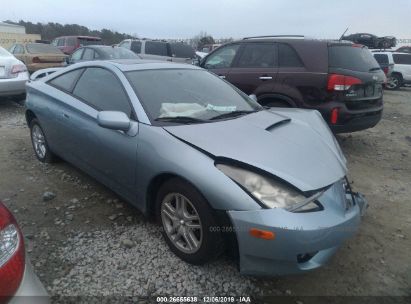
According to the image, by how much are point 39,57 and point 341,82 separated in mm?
10083

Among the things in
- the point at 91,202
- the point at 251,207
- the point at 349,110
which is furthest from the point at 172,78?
the point at 349,110

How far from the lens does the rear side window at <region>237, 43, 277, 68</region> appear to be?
5812 millimetres

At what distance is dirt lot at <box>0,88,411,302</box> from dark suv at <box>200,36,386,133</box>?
1.01 metres

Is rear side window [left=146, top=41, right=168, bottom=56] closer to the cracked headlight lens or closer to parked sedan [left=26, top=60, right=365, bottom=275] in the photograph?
parked sedan [left=26, top=60, right=365, bottom=275]

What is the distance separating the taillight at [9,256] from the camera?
149 cm

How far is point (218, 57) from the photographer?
660 centimetres

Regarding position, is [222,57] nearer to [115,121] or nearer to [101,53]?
[115,121]

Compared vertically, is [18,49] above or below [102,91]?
below

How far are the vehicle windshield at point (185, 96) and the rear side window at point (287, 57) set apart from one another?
77.5 inches

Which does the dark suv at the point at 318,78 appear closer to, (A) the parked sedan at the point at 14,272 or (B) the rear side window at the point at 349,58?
(B) the rear side window at the point at 349,58

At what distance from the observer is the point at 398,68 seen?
16.2 metres

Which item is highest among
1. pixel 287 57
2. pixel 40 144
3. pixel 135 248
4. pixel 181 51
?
pixel 287 57

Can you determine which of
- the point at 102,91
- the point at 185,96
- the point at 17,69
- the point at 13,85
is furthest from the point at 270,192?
the point at 17,69

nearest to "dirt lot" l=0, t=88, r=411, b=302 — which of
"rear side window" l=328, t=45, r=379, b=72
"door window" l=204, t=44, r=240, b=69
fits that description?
"rear side window" l=328, t=45, r=379, b=72
